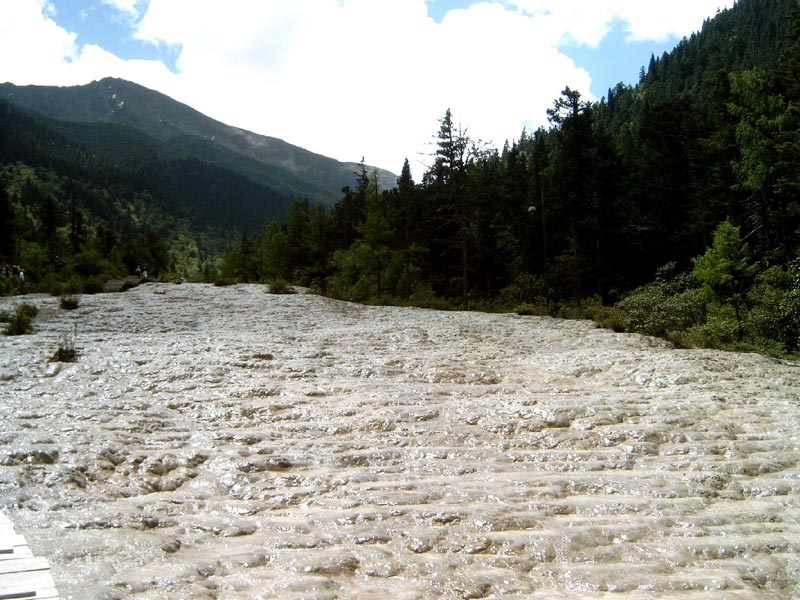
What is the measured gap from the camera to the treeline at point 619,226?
Result: 23.5 m

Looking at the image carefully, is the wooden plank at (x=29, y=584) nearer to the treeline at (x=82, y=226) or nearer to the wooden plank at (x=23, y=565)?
the wooden plank at (x=23, y=565)

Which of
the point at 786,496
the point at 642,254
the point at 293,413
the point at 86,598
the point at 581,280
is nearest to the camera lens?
the point at 86,598

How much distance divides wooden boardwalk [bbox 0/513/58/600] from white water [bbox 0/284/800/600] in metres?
0.16

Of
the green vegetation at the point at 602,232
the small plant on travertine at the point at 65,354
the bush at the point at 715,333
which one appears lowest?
the small plant on travertine at the point at 65,354

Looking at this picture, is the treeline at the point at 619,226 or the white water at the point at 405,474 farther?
the treeline at the point at 619,226

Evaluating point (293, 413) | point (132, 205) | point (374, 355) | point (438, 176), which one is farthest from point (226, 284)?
point (132, 205)

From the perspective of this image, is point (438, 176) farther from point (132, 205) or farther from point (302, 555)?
point (132, 205)

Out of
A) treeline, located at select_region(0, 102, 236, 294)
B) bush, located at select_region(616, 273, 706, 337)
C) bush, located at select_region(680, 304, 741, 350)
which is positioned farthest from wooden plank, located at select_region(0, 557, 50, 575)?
treeline, located at select_region(0, 102, 236, 294)

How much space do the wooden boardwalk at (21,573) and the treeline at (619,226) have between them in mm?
15190

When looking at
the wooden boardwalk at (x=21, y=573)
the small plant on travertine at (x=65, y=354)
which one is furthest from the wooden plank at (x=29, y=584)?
the small plant on travertine at (x=65, y=354)

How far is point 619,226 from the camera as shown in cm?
4050

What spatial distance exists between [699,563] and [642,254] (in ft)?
143

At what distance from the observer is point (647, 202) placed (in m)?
44.5

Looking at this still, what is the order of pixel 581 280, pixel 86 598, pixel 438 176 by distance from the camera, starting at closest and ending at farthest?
pixel 86 598 → pixel 438 176 → pixel 581 280
